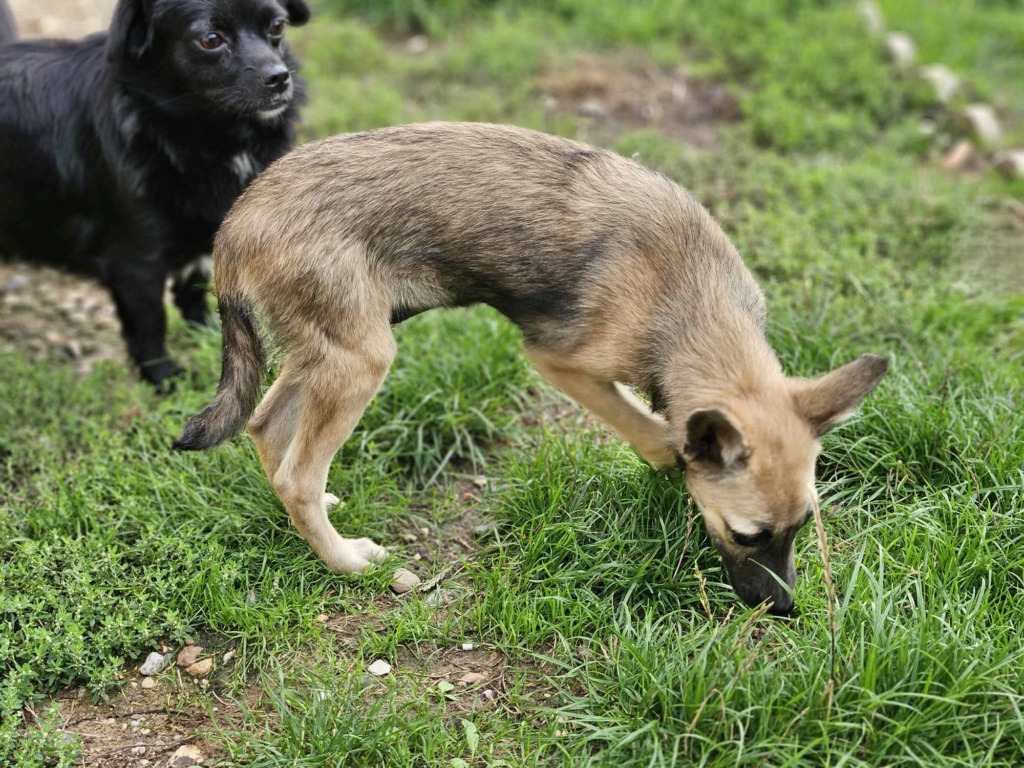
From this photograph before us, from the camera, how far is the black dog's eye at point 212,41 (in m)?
4.55

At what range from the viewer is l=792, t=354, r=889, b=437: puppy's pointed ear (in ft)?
10.8

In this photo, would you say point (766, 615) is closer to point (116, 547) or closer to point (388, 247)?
point (388, 247)

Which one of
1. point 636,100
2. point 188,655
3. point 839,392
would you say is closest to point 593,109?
point 636,100

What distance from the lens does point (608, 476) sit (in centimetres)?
423

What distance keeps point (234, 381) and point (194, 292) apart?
6.70 ft

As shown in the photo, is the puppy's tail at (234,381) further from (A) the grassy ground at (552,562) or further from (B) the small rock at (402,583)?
(B) the small rock at (402,583)

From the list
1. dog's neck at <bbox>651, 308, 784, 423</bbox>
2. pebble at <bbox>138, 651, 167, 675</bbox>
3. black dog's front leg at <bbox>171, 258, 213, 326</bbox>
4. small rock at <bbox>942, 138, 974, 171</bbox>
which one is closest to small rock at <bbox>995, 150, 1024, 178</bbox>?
small rock at <bbox>942, 138, 974, 171</bbox>

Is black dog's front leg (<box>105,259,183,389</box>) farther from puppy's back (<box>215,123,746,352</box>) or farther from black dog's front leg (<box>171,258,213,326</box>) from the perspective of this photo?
puppy's back (<box>215,123,746,352</box>)

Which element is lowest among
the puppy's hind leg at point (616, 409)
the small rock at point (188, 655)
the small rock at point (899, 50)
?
the small rock at point (188, 655)

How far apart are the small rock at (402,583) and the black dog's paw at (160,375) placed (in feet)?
6.23

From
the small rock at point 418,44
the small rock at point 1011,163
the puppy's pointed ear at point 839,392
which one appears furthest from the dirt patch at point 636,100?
the puppy's pointed ear at point 839,392

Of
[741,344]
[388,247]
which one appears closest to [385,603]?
[388,247]

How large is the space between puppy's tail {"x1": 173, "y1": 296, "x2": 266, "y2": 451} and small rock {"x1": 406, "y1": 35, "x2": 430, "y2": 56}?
5758mm

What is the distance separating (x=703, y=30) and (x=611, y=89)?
4.06 feet
